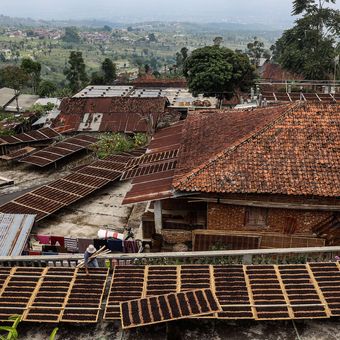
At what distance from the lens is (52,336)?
858cm

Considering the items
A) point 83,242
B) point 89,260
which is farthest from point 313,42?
point 89,260

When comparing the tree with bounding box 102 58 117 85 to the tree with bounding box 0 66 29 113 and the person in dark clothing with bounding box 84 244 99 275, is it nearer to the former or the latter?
the tree with bounding box 0 66 29 113

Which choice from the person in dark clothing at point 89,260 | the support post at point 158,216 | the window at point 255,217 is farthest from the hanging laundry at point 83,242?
the person in dark clothing at point 89,260

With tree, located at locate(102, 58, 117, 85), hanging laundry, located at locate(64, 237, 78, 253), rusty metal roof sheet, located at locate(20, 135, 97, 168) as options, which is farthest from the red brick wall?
tree, located at locate(102, 58, 117, 85)

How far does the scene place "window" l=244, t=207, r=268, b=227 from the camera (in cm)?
1682

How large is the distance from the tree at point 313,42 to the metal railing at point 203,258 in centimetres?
3827

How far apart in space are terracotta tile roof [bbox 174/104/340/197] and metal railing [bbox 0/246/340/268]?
4.35 metres

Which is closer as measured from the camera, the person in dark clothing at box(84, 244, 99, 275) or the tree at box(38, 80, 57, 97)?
the person in dark clothing at box(84, 244, 99, 275)

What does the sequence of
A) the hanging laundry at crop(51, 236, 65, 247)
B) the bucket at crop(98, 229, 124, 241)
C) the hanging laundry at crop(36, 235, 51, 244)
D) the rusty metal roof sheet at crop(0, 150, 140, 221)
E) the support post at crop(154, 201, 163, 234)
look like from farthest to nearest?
1. the rusty metal roof sheet at crop(0, 150, 140, 221)
2. the hanging laundry at crop(36, 235, 51, 244)
3. the bucket at crop(98, 229, 124, 241)
4. the hanging laundry at crop(51, 236, 65, 247)
5. the support post at crop(154, 201, 163, 234)

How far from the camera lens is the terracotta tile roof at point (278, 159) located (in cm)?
1599

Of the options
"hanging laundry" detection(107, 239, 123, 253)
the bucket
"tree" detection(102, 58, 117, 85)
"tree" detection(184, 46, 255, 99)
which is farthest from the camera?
"tree" detection(102, 58, 117, 85)

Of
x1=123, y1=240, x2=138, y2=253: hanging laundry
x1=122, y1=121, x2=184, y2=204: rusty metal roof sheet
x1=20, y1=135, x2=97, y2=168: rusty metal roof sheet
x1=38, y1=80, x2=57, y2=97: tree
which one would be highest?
x1=122, y1=121, x2=184, y2=204: rusty metal roof sheet

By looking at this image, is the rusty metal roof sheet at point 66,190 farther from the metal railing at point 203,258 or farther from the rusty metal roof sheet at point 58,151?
the metal railing at point 203,258

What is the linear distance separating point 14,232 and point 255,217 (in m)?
9.90
